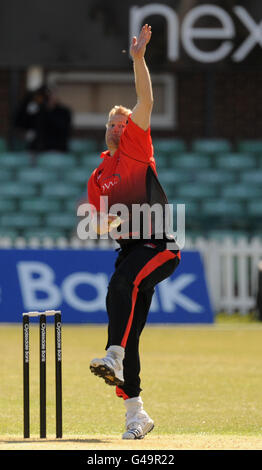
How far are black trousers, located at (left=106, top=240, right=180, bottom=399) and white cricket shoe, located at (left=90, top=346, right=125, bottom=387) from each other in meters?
0.08

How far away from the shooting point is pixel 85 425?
8.20 meters

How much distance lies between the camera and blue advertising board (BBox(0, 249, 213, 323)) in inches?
608

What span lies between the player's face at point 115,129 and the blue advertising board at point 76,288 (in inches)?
311

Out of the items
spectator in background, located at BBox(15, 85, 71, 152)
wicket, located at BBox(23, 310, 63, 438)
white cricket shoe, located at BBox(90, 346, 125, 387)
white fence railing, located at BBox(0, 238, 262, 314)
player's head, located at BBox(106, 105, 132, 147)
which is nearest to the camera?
white cricket shoe, located at BBox(90, 346, 125, 387)

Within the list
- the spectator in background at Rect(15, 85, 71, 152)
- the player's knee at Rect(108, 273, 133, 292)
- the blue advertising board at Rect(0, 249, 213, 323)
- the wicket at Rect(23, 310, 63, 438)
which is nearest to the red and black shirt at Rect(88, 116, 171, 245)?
the player's knee at Rect(108, 273, 133, 292)

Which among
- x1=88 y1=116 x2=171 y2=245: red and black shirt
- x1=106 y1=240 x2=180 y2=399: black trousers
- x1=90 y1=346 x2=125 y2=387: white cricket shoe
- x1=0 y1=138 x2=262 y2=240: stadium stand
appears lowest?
x1=0 y1=138 x2=262 y2=240: stadium stand

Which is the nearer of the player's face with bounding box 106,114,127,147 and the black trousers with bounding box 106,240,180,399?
the black trousers with bounding box 106,240,180,399

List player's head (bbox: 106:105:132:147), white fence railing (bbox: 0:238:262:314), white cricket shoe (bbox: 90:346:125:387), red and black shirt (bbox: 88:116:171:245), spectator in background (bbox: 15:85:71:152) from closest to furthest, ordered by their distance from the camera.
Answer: white cricket shoe (bbox: 90:346:125:387)
red and black shirt (bbox: 88:116:171:245)
player's head (bbox: 106:105:132:147)
white fence railing (bbox: 0:238:262:314)
spectator in background (bbox: 15:85:71:152)

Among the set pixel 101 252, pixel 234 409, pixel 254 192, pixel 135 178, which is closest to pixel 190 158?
pixel 254 192

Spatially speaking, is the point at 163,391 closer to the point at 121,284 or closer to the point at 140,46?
the point at 121,284

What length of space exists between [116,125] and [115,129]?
1.1 inches

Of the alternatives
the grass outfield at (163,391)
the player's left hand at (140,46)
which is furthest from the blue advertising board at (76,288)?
the player's left hand at (140,46)

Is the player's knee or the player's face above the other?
the player's face

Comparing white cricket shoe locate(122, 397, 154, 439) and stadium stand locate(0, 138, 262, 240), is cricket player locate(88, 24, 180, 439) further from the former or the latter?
stadium stand locate(0, 138, 262, 240)
